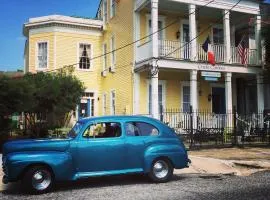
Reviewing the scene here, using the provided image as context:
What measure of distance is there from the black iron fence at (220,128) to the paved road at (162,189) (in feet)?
21.8

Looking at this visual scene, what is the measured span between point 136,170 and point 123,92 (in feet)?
43.2

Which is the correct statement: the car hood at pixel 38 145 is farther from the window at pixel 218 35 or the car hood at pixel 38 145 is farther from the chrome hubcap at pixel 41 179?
the window at pixel 218 35

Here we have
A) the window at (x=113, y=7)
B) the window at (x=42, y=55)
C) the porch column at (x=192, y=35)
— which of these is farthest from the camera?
the window at (x=113, y=7)

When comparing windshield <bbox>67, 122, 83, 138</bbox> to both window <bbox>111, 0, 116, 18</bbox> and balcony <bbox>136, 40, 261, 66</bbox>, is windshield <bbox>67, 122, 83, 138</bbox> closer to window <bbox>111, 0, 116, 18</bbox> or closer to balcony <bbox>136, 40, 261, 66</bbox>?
balcony <bbox>136, 40, 261, 66</bbox>

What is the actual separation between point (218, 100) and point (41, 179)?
17.8 meters

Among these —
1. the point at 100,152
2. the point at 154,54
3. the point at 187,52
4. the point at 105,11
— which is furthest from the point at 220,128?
the point at 105,11

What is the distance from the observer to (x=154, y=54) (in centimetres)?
1920

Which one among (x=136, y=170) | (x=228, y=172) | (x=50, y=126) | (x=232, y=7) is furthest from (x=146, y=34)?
(x=136, y=170)

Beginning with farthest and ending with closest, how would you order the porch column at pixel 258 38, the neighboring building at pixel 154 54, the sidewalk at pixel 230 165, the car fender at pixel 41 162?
1. the porch column at pixel 258 38
2. the neighboring building at pixel 154 54
3. the sidewalk at pixel 230 165
4. the car fender at pixel 41 162

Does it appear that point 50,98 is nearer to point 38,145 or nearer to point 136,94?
point 136,94

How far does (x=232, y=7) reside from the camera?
21.7 m

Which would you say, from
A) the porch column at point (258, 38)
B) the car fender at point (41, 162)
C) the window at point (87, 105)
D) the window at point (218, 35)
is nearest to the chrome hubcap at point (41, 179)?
the car fender at point (41, 162)

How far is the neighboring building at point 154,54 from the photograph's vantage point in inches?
806

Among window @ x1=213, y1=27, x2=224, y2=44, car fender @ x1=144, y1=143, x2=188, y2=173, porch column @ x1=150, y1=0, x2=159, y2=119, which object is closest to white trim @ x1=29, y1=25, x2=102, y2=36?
porch column @ x1=150, y1=0, x2=159, y2=119
